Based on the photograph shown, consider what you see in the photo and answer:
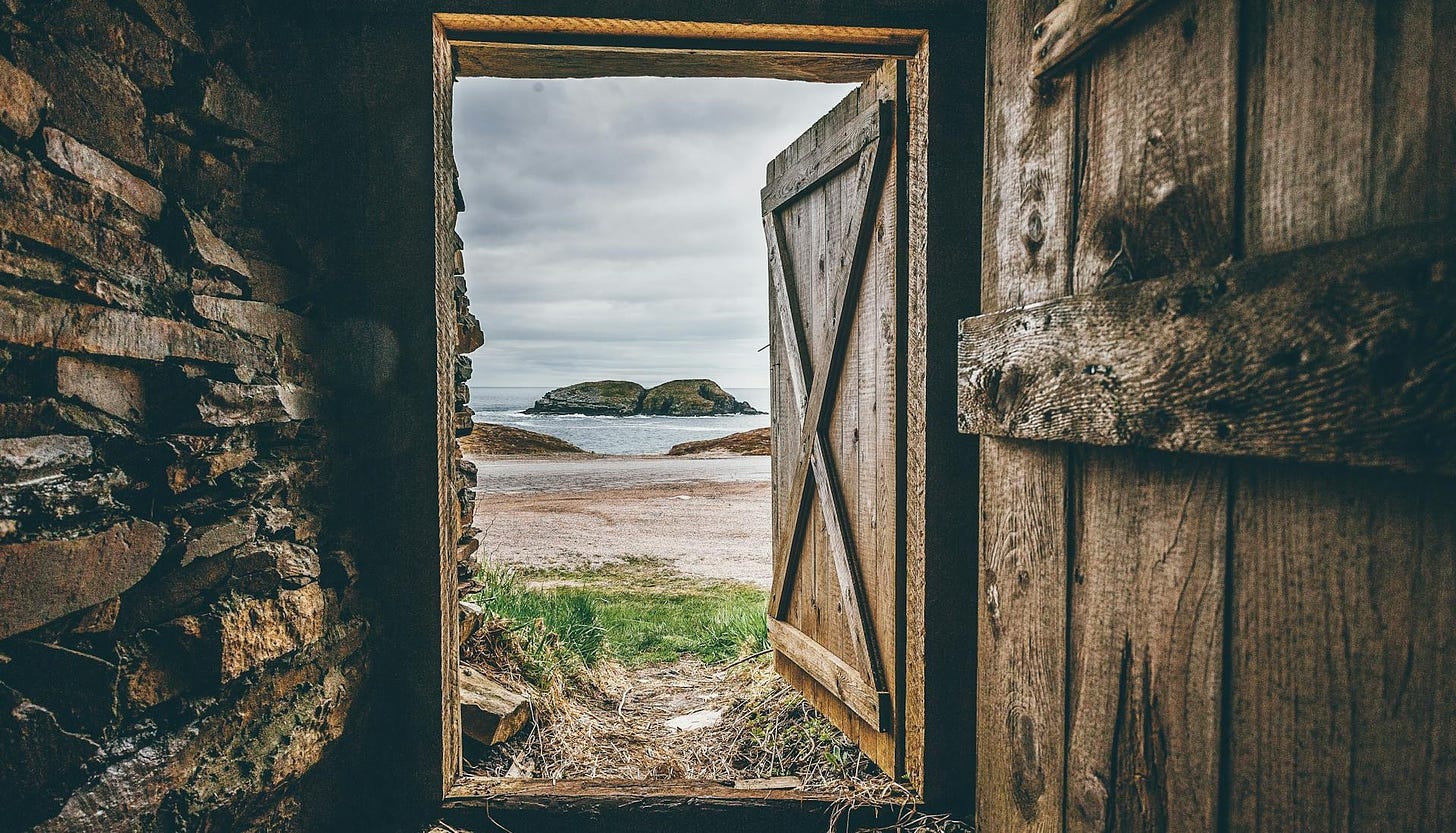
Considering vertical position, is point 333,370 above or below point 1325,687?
above

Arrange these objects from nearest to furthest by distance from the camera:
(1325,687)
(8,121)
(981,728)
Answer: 1. (1325,687)
2. (8,121)
3. (981,728)

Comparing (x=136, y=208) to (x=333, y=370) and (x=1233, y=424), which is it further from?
(x=1233, y=424)

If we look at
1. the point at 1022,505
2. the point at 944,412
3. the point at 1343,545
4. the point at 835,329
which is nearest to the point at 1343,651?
the point at 1343,545

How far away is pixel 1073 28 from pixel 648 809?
2279 mm

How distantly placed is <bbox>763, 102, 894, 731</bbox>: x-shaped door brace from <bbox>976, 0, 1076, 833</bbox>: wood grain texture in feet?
3.22

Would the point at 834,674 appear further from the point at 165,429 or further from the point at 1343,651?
the point at 165,429

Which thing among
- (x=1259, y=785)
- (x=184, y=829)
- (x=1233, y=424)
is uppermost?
(x=1233, y=424)

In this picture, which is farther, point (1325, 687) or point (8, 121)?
point (8, 121)

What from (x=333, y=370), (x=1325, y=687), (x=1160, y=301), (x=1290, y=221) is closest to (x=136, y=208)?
(x=333, y=370)

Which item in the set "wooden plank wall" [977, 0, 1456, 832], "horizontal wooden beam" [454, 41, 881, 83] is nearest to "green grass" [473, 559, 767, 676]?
"horizontal wooden beam" [454, 41, 881, 83]

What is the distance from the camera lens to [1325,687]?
2.61ft

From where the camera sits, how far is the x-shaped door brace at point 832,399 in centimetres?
240

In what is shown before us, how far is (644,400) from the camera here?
130 ft

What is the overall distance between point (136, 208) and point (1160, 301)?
1.89 m
